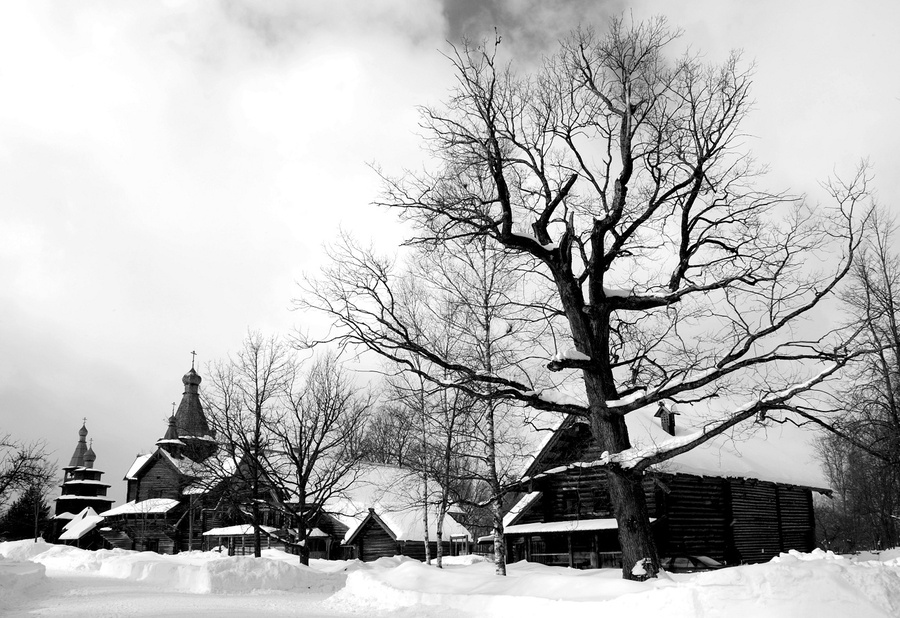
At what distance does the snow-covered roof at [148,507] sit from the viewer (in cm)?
5578

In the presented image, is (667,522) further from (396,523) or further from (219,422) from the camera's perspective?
(219,422)

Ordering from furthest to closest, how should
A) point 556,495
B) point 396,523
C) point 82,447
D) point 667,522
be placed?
point 82,447 → point 396,523 → point 556,495 → point 667,522

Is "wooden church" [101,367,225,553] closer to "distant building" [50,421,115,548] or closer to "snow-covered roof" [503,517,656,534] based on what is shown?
"distant building" [50,421,115,548]

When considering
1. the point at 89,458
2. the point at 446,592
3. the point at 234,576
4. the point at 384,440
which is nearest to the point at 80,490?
the point at 89,458

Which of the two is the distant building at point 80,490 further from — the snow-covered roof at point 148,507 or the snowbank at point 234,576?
the snowbank at point 234,576

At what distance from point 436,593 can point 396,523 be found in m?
25.7

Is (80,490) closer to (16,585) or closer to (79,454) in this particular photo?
(79,454)

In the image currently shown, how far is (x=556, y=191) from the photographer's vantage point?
45.5 feet

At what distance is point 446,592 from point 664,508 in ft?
56.4

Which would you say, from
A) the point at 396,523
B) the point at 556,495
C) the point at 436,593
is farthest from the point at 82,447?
the point at 436,593

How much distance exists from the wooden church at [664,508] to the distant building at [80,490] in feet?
222

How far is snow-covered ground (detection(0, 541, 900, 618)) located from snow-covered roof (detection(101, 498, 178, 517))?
29.2 m

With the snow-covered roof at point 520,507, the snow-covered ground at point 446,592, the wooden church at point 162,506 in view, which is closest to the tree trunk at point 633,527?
the snow-covered ground at point 446,592

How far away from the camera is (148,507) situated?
56531 millimetres
